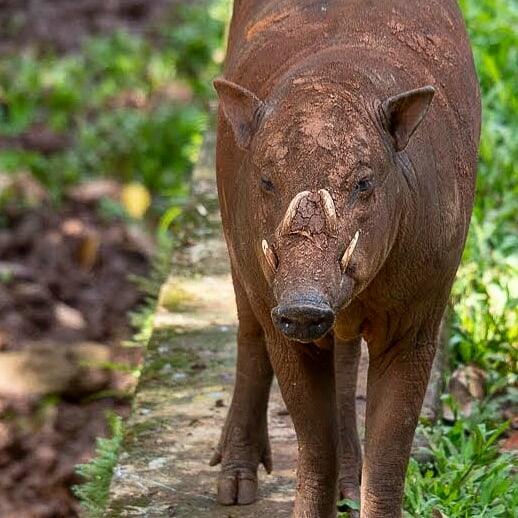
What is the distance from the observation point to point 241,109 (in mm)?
4465

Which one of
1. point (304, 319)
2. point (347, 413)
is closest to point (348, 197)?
point (304, 319)

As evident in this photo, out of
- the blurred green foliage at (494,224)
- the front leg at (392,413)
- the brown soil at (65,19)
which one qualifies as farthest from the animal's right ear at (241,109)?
the brown soil at (65,19)

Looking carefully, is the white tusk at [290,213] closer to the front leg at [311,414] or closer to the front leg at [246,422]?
the front leg at [311,414]

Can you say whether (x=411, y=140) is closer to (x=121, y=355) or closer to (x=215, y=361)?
(x=215, y=361)

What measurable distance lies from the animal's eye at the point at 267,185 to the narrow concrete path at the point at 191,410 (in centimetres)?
145

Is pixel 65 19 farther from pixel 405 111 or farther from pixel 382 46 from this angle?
Result: pixel 405 111

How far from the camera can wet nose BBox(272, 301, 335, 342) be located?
12.8 feet

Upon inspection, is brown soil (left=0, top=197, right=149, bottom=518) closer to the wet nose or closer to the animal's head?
the animal's head

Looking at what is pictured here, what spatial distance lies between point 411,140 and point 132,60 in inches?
295

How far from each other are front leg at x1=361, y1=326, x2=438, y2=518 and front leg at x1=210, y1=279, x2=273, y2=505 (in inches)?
28.7

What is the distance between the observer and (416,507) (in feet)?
17.1

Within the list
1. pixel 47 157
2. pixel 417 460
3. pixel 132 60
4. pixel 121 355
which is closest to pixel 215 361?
pixel 417 460

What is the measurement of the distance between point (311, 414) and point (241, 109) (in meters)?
0.93

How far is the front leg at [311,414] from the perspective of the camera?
15.6 ft
